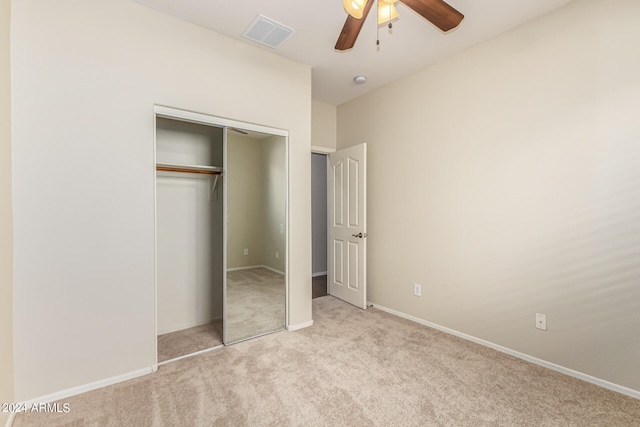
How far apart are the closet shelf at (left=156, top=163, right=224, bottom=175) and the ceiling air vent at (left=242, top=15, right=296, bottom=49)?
128 centimetres

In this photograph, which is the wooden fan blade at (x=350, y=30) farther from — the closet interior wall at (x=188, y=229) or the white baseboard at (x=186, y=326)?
the white baseboard at (x=186, y=326)

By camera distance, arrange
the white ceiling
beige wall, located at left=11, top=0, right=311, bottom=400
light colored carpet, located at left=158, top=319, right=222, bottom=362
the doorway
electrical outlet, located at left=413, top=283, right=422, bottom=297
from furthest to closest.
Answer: the doorway → electrical outlet, located at left=413, top=283, right=422, bottom=297 → light colored carpet, located at left=158, top=319, right=222, bottom=362 → the white ceiling → beige wall, located at left=11, top=0, right=311, bottom=400

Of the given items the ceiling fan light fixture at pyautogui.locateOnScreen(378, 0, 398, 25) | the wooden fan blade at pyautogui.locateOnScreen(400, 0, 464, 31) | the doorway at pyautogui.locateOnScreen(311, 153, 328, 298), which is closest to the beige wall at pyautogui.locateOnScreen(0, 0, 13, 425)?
the ceiling fan light fixture at pyautogui.locateOnScreen(378, 0, 398, 25)

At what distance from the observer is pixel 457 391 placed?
197 cm

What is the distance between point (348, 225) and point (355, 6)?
268 cm

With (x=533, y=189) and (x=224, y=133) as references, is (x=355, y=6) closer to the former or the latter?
(x=224, y=133)

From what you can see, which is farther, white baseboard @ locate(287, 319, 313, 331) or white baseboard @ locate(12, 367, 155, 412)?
white baseboard @ locate(287, 319, 313, 331)

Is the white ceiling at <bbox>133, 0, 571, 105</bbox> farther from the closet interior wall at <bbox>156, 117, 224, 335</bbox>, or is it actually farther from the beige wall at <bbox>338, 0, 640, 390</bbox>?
the closet interior wall at <bbox>156, 117, 224, 335</bbox>

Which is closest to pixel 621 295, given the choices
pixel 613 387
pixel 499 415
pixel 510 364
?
pixel 613 387

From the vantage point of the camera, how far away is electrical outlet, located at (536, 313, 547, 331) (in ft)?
7.55

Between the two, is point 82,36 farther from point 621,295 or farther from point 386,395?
point 621,295

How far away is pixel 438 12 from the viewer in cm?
160

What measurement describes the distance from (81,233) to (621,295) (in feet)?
12.7

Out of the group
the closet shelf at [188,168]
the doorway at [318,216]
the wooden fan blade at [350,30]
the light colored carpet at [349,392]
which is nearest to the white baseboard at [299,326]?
the light colored carpet at [349,392]
